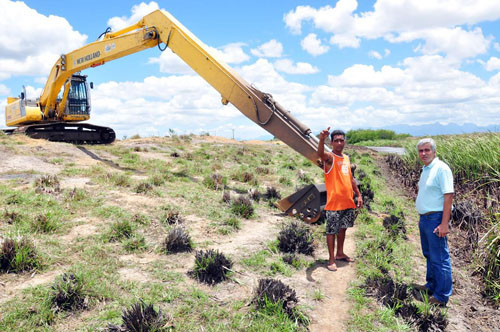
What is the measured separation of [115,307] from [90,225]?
290 cm

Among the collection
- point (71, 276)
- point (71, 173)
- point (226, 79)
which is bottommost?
point (71, 276)

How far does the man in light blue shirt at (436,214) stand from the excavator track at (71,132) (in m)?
17.4

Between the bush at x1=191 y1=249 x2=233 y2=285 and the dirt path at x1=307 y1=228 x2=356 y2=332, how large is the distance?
129 cm

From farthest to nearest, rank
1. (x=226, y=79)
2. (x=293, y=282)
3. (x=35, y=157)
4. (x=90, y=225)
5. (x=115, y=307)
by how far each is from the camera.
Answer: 1. (x=35, y=157)
2. (x=226, y=79)
3. (x=90, y=225)
4. (x=293, y=282)
5. (x=115, y=307)

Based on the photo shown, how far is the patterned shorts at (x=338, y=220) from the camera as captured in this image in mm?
5312

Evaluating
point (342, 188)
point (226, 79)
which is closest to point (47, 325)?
point (342, 188)

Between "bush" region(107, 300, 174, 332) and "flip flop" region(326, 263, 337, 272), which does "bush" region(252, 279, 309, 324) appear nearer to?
"bush" region(107, 300, 174, 332)

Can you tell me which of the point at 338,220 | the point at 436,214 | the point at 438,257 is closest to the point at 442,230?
the point at 436,214

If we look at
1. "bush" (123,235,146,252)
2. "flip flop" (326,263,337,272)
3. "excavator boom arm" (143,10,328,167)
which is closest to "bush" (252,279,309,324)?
"flip flop" (326,263,337,272)

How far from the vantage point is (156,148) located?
55.6ft

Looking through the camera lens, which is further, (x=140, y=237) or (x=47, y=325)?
(x=140, y=237)

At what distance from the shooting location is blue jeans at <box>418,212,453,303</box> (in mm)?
4363

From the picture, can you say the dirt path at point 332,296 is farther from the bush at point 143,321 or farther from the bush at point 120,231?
the bush at point 120,231

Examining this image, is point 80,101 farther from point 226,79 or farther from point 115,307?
point 115,307
